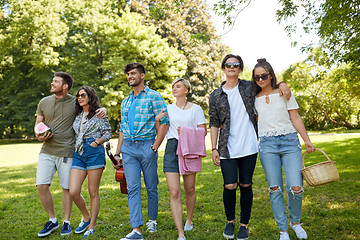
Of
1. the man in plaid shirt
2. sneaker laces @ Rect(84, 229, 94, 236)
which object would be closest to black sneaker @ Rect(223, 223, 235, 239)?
the man in plaid shirt

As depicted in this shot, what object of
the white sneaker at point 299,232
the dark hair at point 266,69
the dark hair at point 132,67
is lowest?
the white sneaker at point 299,232

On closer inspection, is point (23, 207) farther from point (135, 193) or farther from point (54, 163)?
point (135, 193)

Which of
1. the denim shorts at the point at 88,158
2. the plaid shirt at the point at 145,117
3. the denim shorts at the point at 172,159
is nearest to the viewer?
the denim shorts at the point at 172,159

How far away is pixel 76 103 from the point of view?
4.80 meters

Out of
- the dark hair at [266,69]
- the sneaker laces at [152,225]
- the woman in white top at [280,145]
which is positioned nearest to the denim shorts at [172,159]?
the sneaker laces at [152,225]

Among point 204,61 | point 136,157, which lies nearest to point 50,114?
point 136,157

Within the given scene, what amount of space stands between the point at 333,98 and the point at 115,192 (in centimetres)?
2585

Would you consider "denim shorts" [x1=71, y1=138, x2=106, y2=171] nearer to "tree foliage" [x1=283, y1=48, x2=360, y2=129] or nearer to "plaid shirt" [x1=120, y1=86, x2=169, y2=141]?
"plaid shirt" [x1=120, y1=86, x2=169, y2=141]

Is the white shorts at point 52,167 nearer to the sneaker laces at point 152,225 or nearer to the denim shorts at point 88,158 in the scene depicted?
the denim shorts at point 88,158

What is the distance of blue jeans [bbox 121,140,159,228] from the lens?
13.9 ft

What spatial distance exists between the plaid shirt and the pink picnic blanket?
367 mm

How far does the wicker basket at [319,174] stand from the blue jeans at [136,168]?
2.01 m

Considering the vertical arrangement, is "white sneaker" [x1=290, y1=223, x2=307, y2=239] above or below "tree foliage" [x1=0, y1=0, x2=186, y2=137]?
below

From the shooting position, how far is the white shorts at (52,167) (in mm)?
4539
